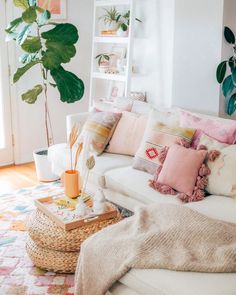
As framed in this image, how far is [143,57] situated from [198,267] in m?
3.12

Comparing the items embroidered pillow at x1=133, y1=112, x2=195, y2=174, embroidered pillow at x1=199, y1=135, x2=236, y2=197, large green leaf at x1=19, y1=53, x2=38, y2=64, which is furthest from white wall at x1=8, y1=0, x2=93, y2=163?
embroidered pillow at x1=199, y1=135, x2=236, y2=197

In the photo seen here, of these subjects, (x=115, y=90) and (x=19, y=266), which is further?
(x=115, y=90)

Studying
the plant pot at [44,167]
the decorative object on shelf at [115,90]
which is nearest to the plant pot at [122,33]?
the decorative object on shelf at [115,90]

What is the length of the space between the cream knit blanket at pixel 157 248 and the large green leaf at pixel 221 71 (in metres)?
1.62

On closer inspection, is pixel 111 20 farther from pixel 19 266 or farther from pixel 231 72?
pixel 19 266

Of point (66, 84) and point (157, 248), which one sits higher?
point (66, 84)

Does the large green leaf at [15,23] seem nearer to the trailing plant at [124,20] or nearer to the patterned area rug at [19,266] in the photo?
the trailing plant at [124,20]

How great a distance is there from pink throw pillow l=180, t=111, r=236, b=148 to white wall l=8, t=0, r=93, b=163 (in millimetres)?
2113

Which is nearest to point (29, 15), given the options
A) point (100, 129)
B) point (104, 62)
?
point (104, 62)

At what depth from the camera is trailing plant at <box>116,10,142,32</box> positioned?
437 cm

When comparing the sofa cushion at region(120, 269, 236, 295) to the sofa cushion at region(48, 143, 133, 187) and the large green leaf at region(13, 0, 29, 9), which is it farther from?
the large green leaf at region(13, 0, 29, 9)

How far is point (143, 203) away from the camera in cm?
280

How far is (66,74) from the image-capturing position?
4.04 m

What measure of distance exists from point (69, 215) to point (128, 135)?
114 cm
